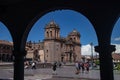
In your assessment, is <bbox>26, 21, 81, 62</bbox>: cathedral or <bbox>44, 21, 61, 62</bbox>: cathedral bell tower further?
<bbox>26, 21, 81, 62</bbox>: cathedral

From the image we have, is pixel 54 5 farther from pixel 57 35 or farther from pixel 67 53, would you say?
pixel 67 53

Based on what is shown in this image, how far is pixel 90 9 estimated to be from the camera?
5832 millimetres

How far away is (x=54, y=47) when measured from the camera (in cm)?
7275

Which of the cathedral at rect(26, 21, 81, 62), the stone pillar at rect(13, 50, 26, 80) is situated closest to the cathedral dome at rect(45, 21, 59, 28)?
the cathedral at rect(26, 21, 81, 62)

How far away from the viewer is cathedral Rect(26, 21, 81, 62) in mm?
71625

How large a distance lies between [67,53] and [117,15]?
77.3 meters

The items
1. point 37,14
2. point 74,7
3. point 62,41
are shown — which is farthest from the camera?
point 62,41

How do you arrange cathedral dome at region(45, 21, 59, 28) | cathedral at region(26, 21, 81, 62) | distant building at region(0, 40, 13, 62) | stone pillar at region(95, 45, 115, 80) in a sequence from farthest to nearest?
cathedral at region(26, 21, 81, 62)
cathedral dome at region(45, 21, 59, 28)
distant building at region(0, 40, 13, 62)
stone pillar at region(95, 45, 115, 80)

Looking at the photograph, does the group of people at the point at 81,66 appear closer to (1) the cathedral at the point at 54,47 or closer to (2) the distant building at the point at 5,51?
(2) the distant building at the point at 5,51

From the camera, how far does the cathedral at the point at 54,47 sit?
7162 cm

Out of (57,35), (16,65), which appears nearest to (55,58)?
(57,35)

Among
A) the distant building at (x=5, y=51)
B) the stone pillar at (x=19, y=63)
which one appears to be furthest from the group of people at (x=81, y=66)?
the distant building at (x=5, y=51)

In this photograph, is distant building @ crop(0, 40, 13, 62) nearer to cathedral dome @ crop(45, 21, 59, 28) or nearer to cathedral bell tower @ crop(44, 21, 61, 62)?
cathedral bell tower @ crop(44, 21, 61, 62)

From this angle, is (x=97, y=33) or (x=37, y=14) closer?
(x=97, y=33)
